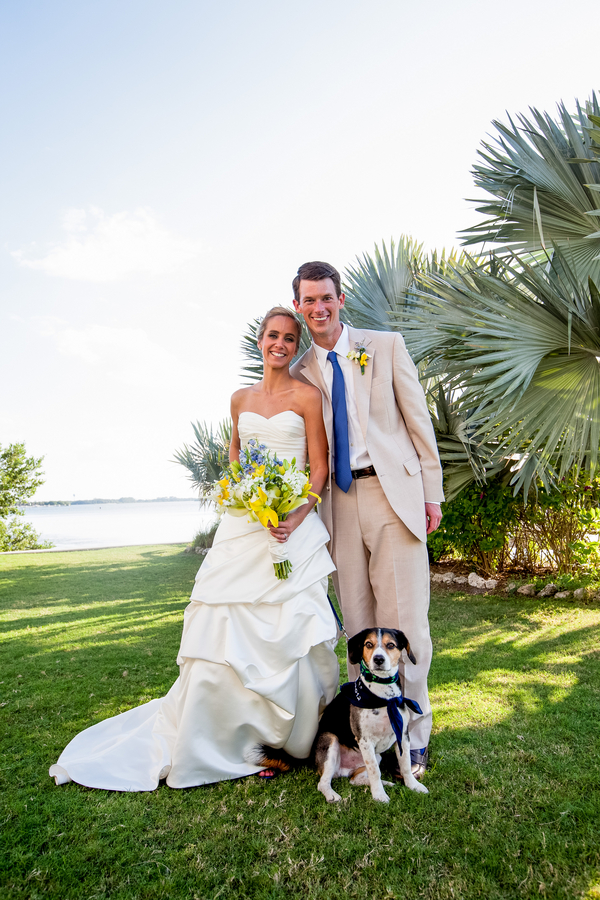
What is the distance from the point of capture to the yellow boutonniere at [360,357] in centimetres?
307

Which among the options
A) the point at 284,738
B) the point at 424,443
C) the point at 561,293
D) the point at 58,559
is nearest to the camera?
the point at 284,738

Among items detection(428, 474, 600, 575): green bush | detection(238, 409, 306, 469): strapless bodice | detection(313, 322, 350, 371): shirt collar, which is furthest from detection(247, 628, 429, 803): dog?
detection(428, 474, 600, 575): green bush

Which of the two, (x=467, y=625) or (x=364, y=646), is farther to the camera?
(x=467, y=625)

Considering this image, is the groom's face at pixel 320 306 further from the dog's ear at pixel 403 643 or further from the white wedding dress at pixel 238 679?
the dog's ear at pixel 403 643

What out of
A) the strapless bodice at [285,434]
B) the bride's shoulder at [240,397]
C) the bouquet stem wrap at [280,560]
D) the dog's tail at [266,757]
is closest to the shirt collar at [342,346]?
the strapless bodice at [285,434]

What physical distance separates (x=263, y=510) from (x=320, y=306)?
1.22m

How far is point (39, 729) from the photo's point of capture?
3.46m

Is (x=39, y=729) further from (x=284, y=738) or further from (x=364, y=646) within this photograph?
(x=364, y=646)

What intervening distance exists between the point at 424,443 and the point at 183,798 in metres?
2.16

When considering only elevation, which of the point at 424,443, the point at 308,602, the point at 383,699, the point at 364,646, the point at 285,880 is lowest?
the point at 285,880

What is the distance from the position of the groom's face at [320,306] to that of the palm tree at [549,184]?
2712mm

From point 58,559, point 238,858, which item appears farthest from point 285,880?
point 58,559

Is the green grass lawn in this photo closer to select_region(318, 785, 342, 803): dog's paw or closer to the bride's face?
select_region(318, 785, 342, 803): dog's paw

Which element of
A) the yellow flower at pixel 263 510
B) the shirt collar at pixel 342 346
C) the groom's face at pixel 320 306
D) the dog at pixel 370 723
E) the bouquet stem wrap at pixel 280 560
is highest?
the groom's face at pixel 320 306
